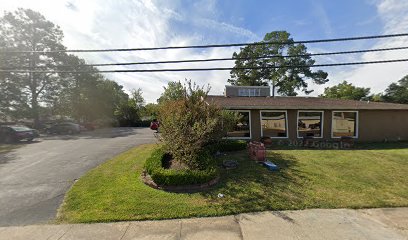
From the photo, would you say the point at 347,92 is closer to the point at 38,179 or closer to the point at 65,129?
the point at 65,129

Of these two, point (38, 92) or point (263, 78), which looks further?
point (263, 78)

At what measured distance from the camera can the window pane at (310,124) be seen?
1700 cm

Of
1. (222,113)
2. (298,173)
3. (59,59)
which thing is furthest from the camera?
(59,59)

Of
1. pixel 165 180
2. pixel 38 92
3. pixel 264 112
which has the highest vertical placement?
pixel 38 92

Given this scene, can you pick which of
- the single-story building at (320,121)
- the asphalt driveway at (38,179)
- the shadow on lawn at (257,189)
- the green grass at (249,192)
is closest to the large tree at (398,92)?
the single-story building at (320,121)

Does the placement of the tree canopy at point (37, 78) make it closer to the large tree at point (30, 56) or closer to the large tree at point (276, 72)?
the large tree at point (30, 56)

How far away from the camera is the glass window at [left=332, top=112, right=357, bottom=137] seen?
17.2 m

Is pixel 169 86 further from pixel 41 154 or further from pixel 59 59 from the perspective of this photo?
pixel 41 154

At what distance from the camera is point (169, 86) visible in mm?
43500

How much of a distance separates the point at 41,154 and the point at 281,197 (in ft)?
45.4

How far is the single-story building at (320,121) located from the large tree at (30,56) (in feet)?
91.6

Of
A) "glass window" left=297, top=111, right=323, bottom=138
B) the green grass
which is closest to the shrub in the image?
the green grass

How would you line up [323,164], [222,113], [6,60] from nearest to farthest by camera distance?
1. [323,164]
2. [222,113]
3. [6,60]

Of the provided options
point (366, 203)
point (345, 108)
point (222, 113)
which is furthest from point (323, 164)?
point (345, 108)
